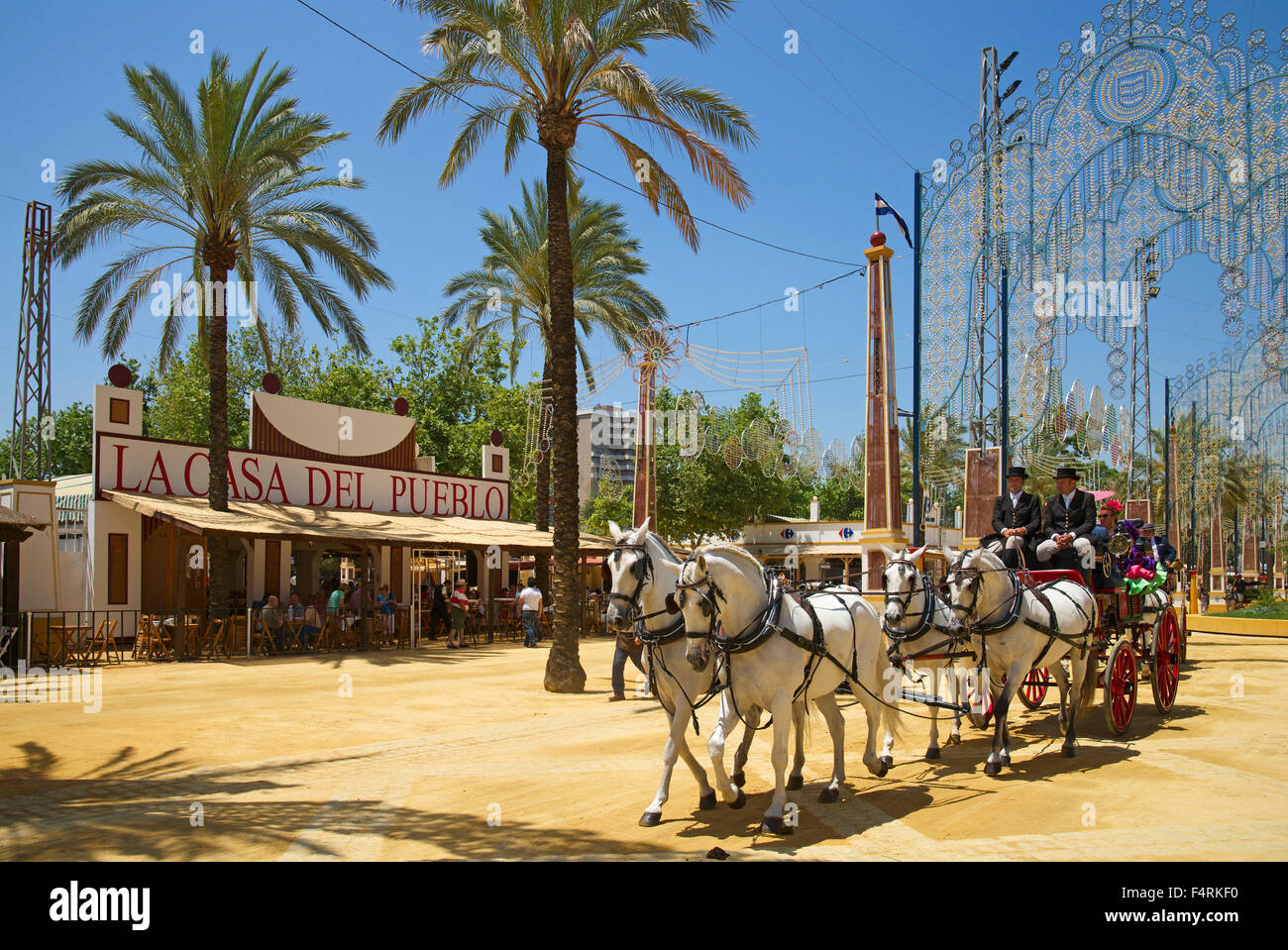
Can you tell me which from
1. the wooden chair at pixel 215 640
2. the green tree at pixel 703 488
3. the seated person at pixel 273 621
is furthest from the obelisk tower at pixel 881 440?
the green tree at pixel 703 488

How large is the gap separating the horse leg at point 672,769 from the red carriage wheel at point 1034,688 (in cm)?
552

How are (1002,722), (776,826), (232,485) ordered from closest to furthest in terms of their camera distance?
(776,826) < (1002,722) < (232,485)

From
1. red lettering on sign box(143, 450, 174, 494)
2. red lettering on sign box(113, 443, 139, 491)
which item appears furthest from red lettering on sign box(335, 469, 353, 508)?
red lettering on sign box(113, 443, 139, 491)

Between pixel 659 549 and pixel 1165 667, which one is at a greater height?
pixel 659 549

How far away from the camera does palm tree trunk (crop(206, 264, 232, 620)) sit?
19.9m

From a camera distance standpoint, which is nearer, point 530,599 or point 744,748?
point 744,748

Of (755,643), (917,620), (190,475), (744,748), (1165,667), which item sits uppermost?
(190,475)

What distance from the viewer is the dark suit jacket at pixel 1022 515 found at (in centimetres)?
1036

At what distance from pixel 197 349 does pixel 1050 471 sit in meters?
42.5

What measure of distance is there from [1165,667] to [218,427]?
18.6m

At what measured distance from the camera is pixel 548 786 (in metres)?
8.09

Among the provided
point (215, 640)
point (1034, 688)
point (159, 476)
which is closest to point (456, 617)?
point (215, 640)

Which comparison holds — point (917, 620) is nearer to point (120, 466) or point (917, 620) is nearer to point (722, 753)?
point (722, 753)
